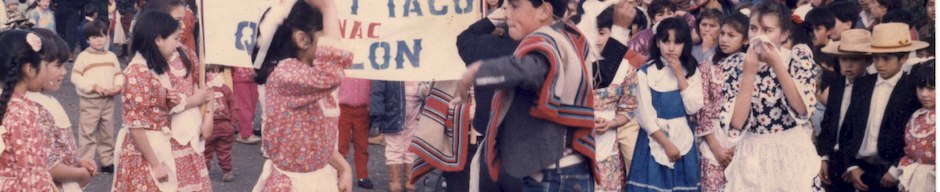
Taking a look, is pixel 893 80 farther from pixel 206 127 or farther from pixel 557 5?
pixel 206 127

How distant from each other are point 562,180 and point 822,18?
4824mm

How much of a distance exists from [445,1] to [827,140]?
97.8 inches

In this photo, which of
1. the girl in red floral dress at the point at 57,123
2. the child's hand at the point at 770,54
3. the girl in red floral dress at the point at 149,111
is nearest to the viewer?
the girl in red floral dress at the point at 57,123

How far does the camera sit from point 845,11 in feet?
33.1

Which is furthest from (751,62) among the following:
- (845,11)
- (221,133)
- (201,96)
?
(221,133)

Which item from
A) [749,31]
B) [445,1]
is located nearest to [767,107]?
[749,31]

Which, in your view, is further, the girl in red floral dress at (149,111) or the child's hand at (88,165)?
the girl in red floral dress at (149,111)

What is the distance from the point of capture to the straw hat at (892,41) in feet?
26.2

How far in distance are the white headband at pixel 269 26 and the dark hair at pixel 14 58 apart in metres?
0.95

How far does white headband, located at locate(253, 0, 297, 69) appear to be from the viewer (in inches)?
247

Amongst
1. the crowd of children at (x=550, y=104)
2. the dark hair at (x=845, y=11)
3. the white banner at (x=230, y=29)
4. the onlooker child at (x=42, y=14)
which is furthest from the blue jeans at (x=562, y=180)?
the onlooker child at (x=42, y=14)

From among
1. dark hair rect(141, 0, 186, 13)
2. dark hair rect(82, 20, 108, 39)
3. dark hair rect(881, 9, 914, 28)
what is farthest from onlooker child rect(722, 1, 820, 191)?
dark hair rect(82, 20, 108, 39)

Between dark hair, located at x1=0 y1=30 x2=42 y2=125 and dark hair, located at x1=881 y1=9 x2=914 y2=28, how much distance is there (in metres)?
5.98

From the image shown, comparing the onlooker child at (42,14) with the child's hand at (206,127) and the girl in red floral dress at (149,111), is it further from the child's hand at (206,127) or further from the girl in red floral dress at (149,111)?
the girl in red floral dress at (149,111)
